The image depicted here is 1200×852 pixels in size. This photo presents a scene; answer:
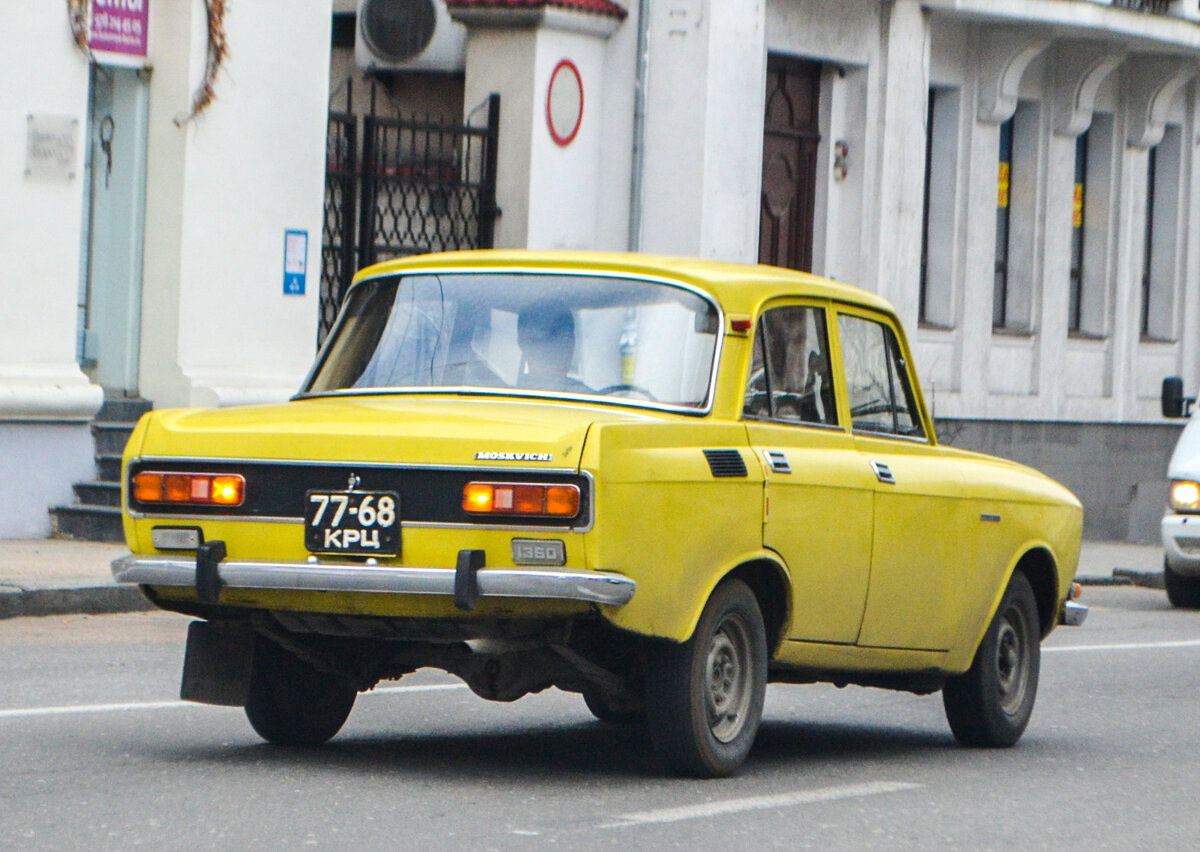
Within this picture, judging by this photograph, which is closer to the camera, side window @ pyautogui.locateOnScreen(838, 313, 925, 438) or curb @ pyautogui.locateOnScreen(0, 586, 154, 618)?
side window @ pyautogui.locateOnScreen(838, 313, 925, 438)

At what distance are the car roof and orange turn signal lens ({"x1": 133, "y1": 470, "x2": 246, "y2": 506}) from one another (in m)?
1.21

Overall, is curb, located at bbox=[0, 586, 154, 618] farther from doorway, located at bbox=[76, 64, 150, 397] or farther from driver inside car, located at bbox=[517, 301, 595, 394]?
driver inside car, located at bbox=[517, 301, 595, 394]

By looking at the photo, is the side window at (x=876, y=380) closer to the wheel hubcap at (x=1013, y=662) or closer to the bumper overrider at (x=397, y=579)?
the wheel hubcap at (x=1013, y=662)

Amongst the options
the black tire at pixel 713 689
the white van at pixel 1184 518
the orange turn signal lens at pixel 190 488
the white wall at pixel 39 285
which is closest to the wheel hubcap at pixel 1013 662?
the black tire at pixel 713 689

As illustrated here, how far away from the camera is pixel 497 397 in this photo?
7652 millimetres

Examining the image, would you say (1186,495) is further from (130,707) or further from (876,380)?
(130,707)

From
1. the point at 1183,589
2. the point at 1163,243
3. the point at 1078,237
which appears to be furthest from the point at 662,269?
the point at 1163,243

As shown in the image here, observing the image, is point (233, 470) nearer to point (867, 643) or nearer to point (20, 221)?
point (867, 643)

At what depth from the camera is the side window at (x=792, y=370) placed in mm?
7859

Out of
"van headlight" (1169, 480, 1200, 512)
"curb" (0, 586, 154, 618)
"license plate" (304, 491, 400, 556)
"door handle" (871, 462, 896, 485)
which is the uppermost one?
"door handle" (871, 462, 896, 485)

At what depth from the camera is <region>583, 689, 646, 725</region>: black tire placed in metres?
7.61

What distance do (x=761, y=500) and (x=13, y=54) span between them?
10.6m

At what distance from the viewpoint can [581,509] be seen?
6.80 m

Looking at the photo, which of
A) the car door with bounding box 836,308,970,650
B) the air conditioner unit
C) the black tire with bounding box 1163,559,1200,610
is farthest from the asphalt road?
the air conditioner unit
